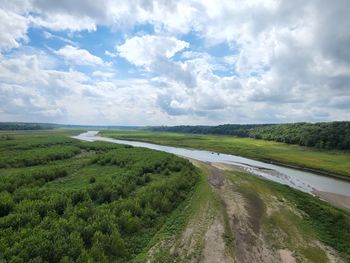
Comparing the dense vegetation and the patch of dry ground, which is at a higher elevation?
the dense vegetation

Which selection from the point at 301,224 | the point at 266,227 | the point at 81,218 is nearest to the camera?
the point at 81,218

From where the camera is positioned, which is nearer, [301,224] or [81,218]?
[81,218]

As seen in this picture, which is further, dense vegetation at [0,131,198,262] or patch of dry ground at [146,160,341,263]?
patch of dry ground at [146,160,341,263]

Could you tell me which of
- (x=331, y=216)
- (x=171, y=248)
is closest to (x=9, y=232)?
(x=171, y=248)

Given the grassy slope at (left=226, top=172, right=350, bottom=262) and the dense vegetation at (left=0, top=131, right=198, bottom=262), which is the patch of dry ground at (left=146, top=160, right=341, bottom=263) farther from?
the dense vegetation at (left=0, top=131, right=198, bottom=262)

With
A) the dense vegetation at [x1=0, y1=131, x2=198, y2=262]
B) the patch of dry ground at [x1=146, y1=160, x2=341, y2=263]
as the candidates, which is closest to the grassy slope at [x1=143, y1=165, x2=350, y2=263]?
the patch of dry ground at [x1=146, y1=160, x2=341, y2=263]

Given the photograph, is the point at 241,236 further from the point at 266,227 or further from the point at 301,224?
the point at 301,224

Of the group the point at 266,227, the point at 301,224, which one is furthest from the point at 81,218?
the point at 301,224

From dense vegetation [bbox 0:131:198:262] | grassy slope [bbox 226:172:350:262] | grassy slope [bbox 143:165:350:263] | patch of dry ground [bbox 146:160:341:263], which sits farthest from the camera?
grassy slope [bbox 226:172:350:262]

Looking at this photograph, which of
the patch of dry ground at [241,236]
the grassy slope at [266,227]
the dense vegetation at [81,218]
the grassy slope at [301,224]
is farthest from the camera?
the grassy slope at [301,224]

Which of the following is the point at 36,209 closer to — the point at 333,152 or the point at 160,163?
the point at 160,163

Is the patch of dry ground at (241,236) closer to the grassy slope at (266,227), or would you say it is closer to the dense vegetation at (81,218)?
the grassy slope at (266,227)

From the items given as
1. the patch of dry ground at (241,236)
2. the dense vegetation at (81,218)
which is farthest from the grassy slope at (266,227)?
the dense vegetation at (81,218)
